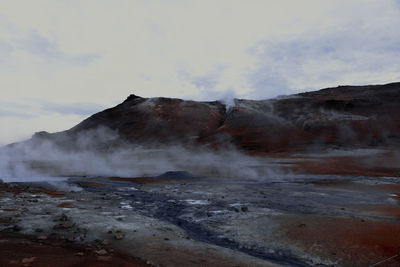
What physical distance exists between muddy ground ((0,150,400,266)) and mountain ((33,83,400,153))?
32.6 metres

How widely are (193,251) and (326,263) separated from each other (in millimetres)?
3316

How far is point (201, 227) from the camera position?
10.7 m

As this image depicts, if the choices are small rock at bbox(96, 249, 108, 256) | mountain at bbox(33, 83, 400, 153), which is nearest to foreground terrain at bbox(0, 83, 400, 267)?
small rock at bbox(96, 249, 108, 256)

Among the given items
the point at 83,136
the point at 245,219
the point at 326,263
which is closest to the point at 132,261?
the point at 326,263

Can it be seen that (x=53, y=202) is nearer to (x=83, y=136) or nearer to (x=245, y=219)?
(x=245, y=219)

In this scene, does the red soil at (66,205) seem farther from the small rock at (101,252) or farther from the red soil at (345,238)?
the red soil at (345,238)

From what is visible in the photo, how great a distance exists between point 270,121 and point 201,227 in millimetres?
48395

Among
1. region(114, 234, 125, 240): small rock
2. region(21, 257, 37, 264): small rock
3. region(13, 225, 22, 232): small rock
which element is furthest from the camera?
region(13, 225, 22, 232): small rock

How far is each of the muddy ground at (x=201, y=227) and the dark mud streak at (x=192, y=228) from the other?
3 cm

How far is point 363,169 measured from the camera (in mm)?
30125

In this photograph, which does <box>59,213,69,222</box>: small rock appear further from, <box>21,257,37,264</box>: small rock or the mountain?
the mountain

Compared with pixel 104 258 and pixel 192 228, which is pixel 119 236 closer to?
pixel 104 258

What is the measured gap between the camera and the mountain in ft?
161

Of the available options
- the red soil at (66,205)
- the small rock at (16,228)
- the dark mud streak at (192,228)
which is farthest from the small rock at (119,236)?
the red soil at (66,205)
